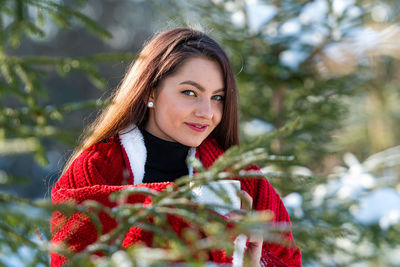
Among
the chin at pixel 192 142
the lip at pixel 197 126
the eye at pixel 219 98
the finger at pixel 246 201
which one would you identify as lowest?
the finger at pixel 246 201

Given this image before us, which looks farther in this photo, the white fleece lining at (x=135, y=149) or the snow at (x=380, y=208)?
the snow at (x=380, y=208)

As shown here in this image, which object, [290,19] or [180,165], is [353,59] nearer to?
[290,19]

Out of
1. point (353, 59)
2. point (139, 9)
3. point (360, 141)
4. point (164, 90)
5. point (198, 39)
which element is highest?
point (139, 9)

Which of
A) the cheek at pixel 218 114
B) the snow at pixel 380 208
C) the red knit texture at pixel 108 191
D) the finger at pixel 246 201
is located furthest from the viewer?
the snow at pixel 380 208

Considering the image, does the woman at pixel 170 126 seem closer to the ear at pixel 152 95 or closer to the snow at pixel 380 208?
the ear at pixel 152 95

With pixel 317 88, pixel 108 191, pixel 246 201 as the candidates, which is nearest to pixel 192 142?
pixel 108 191

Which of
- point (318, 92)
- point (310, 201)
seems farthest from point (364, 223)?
point (318, 92)

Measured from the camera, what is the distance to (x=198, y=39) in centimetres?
178

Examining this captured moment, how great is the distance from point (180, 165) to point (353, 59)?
1.90 metres

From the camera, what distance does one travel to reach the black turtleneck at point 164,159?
161 centimetres

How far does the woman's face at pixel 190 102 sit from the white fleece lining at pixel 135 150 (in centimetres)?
6

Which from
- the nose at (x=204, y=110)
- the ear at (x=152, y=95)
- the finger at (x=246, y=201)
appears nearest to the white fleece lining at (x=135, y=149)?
the ear at (x=152, y=95)

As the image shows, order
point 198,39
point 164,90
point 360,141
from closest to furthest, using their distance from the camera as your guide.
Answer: point 164,90, point 198,39, point 360,141

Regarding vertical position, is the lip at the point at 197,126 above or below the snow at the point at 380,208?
below
